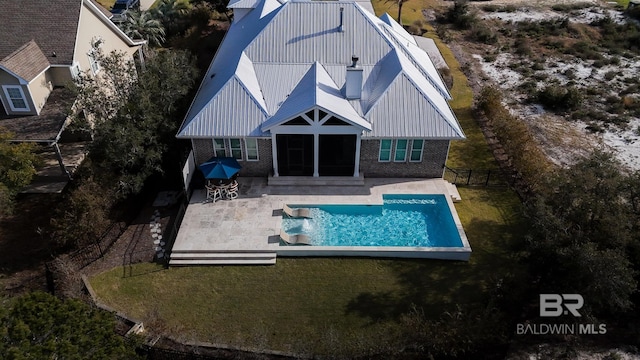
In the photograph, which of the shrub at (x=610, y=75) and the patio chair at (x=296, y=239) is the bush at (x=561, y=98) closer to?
the shrub at (x=610, y=75)

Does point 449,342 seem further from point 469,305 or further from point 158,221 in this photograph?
point 158,221

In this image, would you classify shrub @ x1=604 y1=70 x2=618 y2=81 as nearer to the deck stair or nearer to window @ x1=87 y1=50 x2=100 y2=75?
the deck stair

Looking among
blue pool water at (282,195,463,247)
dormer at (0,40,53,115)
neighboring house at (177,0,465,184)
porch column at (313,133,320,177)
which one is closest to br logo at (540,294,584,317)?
blue pool water at (282,195,463,247)

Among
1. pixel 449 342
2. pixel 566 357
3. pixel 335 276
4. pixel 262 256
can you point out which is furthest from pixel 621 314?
pixel 262 256

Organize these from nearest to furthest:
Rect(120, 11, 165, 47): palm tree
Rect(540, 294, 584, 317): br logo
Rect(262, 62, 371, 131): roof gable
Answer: Rect(540, 294, 584, 317): br logo
Rect(262, 62, 371, 131): roof gable
Rect(120, 11, 165, 47): palm tree

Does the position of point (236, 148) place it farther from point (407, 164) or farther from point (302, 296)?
point (407, 164)

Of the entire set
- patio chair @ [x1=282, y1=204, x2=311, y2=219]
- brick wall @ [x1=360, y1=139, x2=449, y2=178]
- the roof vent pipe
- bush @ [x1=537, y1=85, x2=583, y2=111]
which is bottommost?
patio chair @ [x1=282, y1=204, x2=311, y2=219]

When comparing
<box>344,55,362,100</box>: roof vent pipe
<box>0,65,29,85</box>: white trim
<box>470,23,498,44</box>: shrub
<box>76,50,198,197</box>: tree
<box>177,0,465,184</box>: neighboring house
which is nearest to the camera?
<box>76,50,198,197</box>: tree

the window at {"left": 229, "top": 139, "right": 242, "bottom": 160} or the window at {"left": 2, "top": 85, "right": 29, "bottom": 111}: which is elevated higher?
the window at {"left": 2, "top": 85, "right": 29, "bottom": 111}
